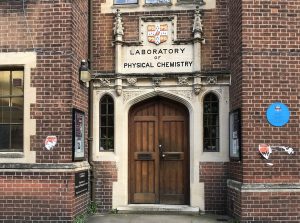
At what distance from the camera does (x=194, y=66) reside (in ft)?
→ 33.7

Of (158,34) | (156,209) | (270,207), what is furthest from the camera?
(158,34)

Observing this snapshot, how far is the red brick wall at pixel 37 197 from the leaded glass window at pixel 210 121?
10.6ft

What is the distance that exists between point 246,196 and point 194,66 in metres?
3.16

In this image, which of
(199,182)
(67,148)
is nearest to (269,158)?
(199,182)

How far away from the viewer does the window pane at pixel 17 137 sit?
9.32 meters

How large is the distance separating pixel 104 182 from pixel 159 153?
1.42 m

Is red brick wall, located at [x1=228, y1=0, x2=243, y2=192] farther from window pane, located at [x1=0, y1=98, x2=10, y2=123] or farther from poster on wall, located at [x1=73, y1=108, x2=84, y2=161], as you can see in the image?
window pane, located at [x1=0, y1=98, x2=10, y2=123]

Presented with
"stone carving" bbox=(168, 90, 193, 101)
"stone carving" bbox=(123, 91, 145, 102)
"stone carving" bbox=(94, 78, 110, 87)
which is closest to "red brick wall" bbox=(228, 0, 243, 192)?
"stone carving" bbox=(168, 90, 193, 101)

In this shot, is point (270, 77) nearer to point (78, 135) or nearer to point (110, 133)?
point (110, 133)

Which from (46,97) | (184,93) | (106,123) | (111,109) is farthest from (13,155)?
(184,93)

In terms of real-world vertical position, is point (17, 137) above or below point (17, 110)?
below

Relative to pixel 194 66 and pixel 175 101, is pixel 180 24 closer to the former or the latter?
pixel 194 66

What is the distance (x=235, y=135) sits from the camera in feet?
31.3

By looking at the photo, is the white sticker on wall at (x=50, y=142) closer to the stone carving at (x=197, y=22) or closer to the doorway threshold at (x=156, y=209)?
the doorway threshold at (x=156, y=209)
